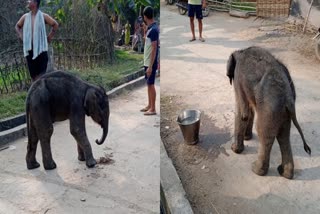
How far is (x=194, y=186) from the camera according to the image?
2.11 meters

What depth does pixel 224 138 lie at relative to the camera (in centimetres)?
262

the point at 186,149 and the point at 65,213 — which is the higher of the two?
the point at 65,213

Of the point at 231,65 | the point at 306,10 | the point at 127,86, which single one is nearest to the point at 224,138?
the point at 231,65

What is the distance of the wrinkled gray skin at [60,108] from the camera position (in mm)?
1933

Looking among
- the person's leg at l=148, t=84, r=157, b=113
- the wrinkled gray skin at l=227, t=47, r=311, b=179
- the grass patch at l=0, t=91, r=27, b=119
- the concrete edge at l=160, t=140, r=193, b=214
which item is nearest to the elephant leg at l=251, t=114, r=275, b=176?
the wrinkled gray skin at l=227, t=47, r=311, b=179

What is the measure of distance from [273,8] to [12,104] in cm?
476

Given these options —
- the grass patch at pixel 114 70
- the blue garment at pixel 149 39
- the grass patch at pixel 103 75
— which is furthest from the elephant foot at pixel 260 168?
the grass patch at pixel 114 70

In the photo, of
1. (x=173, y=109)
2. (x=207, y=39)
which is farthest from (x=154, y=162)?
(x=207, y=39)

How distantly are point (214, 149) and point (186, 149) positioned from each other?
17cm

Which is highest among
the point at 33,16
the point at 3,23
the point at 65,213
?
the point at 33,16

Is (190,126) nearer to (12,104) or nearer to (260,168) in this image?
(260,168)

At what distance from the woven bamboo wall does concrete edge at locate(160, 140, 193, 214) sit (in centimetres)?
475

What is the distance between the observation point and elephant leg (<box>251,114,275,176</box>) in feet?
6.67

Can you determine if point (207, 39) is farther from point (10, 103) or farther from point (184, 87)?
point (10, 103)
